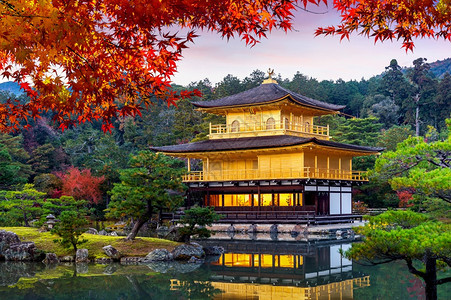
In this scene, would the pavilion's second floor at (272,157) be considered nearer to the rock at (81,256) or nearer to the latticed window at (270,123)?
the latticed window at (270,123)

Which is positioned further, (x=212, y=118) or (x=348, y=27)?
(x=212, y=118)

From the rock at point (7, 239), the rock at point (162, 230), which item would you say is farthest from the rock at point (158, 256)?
the rock at point (162, 230)

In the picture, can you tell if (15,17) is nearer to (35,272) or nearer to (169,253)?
(35,272)

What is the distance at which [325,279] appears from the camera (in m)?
14.9

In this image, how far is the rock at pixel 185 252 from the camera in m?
18.7

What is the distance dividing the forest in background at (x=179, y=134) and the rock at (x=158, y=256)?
5.12m

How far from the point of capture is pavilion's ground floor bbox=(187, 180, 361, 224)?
29.8 meters

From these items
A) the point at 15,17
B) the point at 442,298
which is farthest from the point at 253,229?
the point at 15,17

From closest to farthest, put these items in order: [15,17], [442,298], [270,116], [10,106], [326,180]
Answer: [15,17]
[10,106]
[442,298]
[326,180]
[270,116]

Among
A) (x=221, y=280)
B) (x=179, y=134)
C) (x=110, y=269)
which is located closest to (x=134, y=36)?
(x=221, y=280)

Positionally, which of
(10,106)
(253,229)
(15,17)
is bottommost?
(253,229)

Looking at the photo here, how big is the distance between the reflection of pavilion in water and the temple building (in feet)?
30.6

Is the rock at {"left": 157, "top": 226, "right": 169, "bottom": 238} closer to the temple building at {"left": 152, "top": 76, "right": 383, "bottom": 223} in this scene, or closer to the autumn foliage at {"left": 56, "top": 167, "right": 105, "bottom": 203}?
the temple building at {"left": 152, "top": 76, "right": 383, "bottom": 223}

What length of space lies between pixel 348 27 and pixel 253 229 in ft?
75.4
